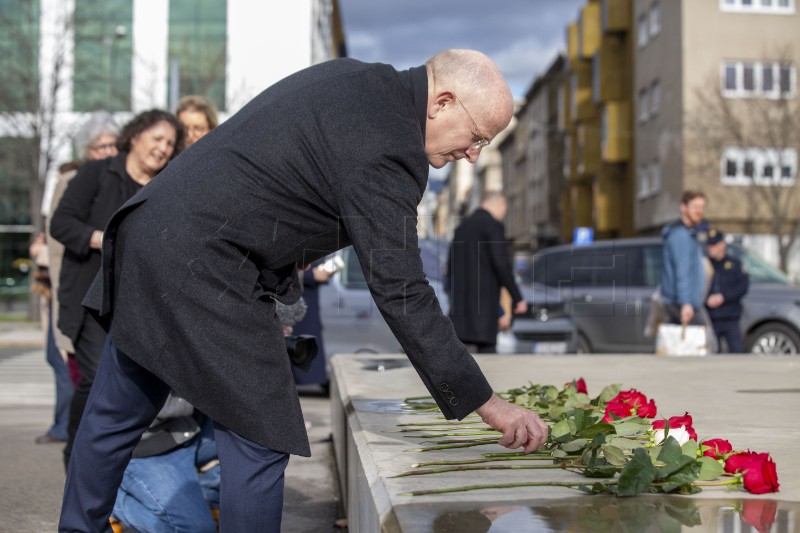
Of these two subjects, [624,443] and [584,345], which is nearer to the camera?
[624,443]

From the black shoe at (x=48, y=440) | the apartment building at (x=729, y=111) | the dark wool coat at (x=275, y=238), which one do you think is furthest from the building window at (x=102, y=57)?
the dark wool coat at (x=275, y=238)

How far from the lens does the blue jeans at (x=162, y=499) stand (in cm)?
409

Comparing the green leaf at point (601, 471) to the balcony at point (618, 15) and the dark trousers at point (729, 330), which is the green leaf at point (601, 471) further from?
the balcony at point (618, 15)

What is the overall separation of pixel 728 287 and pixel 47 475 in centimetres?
631

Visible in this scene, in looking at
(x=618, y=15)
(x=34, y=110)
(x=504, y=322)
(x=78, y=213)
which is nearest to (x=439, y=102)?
(x=78, y=213)

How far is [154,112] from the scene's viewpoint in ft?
16.3

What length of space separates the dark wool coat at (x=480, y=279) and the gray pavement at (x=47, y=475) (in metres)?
1.37

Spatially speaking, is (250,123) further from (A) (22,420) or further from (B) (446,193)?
(B) (446,193)

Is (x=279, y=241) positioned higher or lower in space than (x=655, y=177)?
lower

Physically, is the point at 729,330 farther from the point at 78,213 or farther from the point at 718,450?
the point at 718,450

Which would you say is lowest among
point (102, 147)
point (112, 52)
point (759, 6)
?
point (102, 147)

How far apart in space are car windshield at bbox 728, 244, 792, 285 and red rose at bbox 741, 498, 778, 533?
37.3 feet

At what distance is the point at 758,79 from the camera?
3362cm

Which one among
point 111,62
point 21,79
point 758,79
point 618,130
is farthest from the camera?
point 618,130
